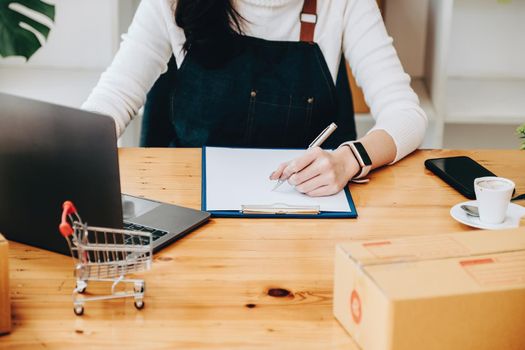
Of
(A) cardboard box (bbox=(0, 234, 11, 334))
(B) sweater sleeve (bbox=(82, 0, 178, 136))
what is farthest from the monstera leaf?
(A) cardboard box (bbox=(0, 234, 11, 334))

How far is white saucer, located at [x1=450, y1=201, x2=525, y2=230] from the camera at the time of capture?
1171mm

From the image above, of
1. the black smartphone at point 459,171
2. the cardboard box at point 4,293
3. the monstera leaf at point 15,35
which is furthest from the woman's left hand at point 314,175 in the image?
the monstera leaf at point 15,35

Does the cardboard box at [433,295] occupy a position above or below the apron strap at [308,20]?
below

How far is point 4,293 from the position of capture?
89 cm

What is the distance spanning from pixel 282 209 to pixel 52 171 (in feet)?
1.31

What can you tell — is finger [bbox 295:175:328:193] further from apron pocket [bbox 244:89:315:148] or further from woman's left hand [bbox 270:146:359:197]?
apron pocket [bbox 244:89:315:148]

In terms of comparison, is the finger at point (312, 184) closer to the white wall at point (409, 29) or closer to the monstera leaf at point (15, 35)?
the monstera leaf at point (15, 35)

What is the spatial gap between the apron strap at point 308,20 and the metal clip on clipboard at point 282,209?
2.14 feet

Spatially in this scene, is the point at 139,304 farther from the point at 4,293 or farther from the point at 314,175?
the point at 314,175

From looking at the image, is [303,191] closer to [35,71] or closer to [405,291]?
[405,291]

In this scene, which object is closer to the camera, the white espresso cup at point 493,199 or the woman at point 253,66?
the white espresso cup at point 493,199

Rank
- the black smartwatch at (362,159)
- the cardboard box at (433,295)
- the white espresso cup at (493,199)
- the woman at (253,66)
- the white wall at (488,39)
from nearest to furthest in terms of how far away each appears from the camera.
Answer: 1. the cardboard box at (433,295)
2. the white espresso cup at (493,199)
3. the black smartwatch at (362,159)
4. the woman at (253,66)
5. the white wall at (488,39)

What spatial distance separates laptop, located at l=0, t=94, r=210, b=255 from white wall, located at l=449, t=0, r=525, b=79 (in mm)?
1932

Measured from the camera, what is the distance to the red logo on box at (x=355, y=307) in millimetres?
852
